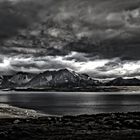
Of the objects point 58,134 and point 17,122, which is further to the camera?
point 17,122

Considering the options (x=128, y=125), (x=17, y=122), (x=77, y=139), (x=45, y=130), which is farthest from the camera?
(x=17, y=122)

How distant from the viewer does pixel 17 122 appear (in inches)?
2486

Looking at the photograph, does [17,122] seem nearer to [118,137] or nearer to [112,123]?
[112,123]

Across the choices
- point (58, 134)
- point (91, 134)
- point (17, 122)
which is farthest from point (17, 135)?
point (17, 122)

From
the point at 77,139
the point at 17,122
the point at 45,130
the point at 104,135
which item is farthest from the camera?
the point at 17,122

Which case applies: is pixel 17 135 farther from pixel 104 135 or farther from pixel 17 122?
pixel 17 122

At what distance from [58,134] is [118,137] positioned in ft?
30.6

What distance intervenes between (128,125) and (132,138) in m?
14.9

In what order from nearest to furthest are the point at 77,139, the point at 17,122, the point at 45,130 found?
the point at 77,139, the point at 45,130, the point at 17,122

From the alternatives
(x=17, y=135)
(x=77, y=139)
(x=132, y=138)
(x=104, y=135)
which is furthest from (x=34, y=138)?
(x=132, y=138)

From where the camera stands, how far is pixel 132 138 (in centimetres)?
4225

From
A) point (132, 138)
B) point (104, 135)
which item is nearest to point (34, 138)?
point (104, 135)

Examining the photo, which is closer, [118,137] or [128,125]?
[118,137]

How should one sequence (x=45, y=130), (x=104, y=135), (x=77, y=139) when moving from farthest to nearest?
1. (x=45, y=130)
2. (x=104, y=135)
3. (x=77, y=139)
